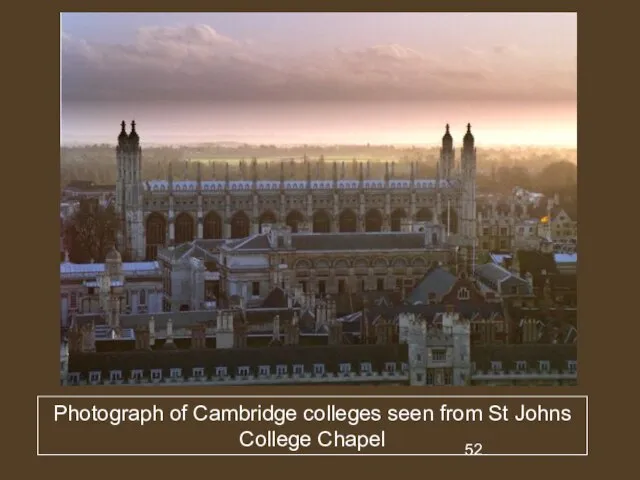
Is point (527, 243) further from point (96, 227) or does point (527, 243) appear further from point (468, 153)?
point (96, 227)

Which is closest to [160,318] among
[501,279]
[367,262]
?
[501,279]

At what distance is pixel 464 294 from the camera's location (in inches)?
1603

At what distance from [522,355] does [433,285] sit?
7673 mm

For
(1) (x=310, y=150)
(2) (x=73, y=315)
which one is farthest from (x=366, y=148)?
(2) (x=73, y=315)

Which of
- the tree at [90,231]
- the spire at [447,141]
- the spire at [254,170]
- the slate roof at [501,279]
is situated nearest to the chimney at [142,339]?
the slate roof at [501,279]

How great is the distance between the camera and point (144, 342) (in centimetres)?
3675

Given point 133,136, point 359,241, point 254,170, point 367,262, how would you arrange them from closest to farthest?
point 367,262 < point 133,136 < point 359,241 < point 254,170

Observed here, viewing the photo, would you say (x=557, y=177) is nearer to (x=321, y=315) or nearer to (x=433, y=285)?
(x=433, y=285)

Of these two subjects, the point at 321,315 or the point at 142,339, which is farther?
the point at 321,315

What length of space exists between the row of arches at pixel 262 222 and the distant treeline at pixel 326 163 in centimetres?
114

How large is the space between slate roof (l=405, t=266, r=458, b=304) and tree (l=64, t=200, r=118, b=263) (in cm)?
851

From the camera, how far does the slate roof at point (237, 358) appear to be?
34469 mm

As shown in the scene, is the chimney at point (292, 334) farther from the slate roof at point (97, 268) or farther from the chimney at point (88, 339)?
the slate roof at point (97, 268)

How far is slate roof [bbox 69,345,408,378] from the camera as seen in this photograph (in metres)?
34.5
